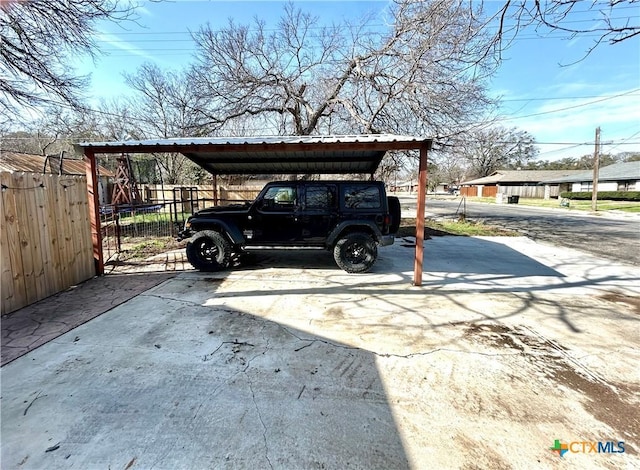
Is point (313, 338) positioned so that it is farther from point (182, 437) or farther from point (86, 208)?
point (86, 208)

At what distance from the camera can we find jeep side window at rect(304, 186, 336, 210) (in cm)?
586

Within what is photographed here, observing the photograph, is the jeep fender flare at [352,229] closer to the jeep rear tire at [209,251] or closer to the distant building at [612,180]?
the jeep rear tire at [209,251]

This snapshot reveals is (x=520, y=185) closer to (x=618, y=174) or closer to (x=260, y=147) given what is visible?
(x=618, y=174)

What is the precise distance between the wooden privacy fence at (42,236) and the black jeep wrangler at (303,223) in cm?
171

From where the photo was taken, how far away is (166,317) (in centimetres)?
380

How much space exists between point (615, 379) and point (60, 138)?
33532 mm

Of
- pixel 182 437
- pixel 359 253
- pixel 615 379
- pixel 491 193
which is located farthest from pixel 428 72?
pixel 491 193

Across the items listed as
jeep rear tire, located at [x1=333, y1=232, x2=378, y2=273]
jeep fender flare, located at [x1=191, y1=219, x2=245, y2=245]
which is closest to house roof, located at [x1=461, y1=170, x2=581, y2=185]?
jeep rear tire, located at [x1=333, y1=232, x2=378, y2=273]

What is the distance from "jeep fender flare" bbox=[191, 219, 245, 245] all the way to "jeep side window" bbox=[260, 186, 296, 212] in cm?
70

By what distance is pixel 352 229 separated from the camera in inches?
231

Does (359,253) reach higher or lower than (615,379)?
higher

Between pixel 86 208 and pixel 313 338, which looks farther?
pixel 86 208

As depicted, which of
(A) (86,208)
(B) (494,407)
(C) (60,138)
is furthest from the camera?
(C) (60,138)

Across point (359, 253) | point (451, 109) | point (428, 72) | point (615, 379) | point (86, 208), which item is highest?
point (428, 72)
